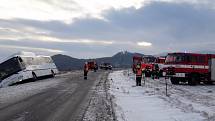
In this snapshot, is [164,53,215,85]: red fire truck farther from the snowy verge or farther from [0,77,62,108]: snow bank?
[0,77,62,108]: snow bank

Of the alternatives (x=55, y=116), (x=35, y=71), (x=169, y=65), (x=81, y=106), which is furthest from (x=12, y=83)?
(x=55, y=116)

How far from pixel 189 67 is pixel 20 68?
15.4 meters

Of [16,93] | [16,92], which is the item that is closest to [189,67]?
[16,92]

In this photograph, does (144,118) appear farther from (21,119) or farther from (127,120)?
(21,119)

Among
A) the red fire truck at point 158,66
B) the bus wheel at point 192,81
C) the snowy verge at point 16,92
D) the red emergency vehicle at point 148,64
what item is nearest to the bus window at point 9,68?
the snowy verge at point 16,92

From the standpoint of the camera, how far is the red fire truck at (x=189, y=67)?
35.0m

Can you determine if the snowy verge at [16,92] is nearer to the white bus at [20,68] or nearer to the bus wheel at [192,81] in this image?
the white bus at [20,68]

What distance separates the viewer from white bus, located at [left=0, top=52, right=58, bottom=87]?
127 ft

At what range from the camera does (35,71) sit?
1753 inches

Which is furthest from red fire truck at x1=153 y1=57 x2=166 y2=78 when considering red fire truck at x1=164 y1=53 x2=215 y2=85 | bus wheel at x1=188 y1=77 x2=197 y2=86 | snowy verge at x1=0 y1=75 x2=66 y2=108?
snowy verge at x1=0 y1=75 x2=66 y2=108

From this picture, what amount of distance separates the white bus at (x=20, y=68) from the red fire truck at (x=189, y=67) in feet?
44.3

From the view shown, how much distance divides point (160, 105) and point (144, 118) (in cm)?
410

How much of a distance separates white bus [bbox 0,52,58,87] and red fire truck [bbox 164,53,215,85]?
13504 millimetres

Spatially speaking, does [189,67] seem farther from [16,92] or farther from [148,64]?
[148,64]
